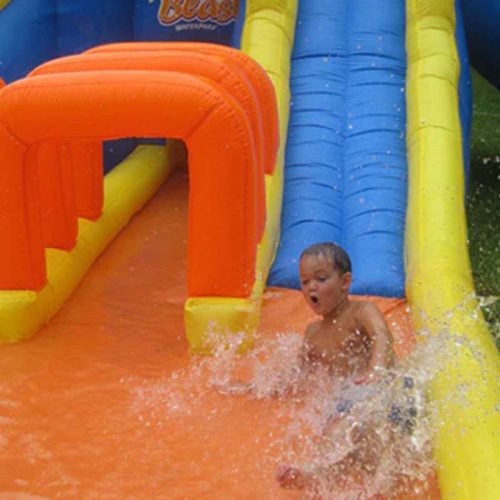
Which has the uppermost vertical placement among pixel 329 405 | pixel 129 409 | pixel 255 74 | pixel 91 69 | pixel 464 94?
pixel 91 69

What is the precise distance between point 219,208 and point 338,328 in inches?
27.8

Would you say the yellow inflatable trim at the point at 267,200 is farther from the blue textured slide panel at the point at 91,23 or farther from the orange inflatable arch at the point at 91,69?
the blue textured slide panel at the point at 91,23

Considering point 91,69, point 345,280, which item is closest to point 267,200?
point 91,69

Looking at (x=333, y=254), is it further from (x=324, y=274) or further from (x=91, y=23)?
(x=91, y=23)

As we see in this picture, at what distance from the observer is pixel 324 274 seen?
127 inches

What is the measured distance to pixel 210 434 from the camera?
10.5 ft

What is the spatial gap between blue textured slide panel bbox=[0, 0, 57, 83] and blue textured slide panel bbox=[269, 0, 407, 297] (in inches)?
60.4

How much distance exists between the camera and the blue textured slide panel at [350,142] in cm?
450

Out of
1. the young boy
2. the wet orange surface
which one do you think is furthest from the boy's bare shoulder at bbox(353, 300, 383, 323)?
the wet orange surface

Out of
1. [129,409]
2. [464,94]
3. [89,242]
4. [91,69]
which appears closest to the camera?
[129,409]

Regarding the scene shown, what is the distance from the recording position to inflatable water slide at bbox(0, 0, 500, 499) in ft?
10.4

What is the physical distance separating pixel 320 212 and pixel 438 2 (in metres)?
1.62

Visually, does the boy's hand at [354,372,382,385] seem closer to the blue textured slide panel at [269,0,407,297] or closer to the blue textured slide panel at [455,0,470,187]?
the blue textured slide panel at [269,0,407,297]

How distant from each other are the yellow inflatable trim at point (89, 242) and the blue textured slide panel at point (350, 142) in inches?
36.7
